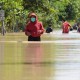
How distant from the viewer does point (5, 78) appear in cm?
694

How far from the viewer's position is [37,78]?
6910 millimetres

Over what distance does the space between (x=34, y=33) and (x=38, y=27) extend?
13.6 inches

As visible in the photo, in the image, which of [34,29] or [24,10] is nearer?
[34,29]

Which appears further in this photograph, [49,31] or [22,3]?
[22,3]

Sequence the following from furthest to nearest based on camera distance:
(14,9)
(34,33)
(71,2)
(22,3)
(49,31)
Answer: (71,2) < (22,3) < (14,9) < (49,31) < (34,33)

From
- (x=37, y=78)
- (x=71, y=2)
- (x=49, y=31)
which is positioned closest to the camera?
(x=37, y=78)

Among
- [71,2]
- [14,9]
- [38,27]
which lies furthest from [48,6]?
[38,27]

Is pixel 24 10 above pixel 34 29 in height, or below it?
below

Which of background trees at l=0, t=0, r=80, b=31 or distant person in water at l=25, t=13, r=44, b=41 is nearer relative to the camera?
distant person in water at l=25, t=13, r=44, b=41

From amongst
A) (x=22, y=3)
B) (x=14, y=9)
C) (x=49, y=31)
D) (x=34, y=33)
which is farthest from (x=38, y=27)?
Answer: (x=22, y=3)

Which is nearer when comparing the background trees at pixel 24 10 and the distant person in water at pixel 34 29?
the distant person in water at pixel 34 29

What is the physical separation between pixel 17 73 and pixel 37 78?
806mm

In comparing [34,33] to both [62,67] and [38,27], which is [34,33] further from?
[62,67]

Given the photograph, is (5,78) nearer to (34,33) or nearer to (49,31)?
(34,33)
